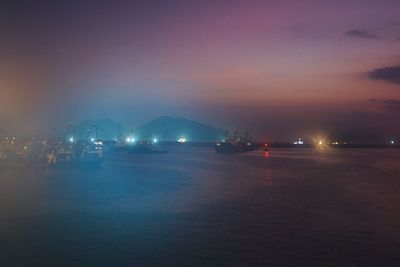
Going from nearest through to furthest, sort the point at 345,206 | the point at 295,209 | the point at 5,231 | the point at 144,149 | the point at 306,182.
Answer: the point at 5,231 < the point at 295,209 < the point at 345,206 < the point at 306,182 < the point at 144,149

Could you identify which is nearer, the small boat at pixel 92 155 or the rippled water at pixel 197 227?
the rippled water at pixel 197 227

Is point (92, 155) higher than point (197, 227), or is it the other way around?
point (92, 155)

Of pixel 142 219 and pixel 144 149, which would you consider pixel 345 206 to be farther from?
pixel 144 149

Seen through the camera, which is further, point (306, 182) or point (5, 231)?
point (306, 182)

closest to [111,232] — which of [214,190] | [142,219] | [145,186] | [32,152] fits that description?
[142,219]

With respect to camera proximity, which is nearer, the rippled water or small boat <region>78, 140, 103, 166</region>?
the rippled water

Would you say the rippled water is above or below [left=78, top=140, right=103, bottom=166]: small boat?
below

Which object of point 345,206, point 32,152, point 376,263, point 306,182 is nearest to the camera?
point 376,263

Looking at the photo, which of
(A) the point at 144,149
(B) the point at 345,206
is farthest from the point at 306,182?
(A) the point at 144,149

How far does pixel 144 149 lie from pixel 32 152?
73.1 metres

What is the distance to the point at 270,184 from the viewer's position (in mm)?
36438

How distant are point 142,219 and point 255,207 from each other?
5.69m

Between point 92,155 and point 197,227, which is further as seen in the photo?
point 92,155

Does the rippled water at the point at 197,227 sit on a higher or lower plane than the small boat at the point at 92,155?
lower
